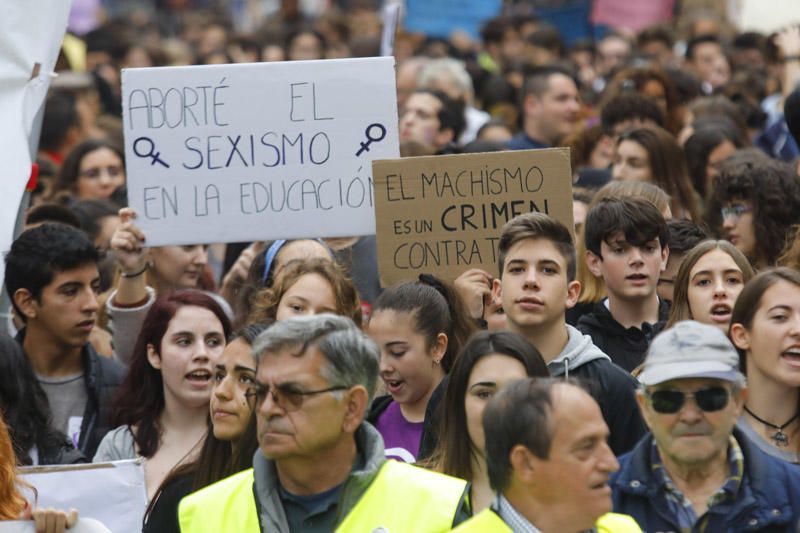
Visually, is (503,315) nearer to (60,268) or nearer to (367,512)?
(60,268)

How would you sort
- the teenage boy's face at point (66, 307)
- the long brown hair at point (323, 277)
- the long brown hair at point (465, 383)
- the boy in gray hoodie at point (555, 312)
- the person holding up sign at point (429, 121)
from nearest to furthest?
the long brown hair at point (465, 383)
the boy in gray hoodie at point (555, 312)
the long brown hair at point (323, 277)
the teenage boy's face at point (66, 307)
the person holding up sign at point (429, 121)

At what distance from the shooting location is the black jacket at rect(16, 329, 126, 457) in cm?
713

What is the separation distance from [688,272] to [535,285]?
2.64 ft

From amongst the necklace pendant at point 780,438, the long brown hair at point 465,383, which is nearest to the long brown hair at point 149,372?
the long brown hair at point 465,383

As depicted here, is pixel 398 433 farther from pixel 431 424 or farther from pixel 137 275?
pixel 137 275

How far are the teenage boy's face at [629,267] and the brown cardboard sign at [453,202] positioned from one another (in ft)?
1.05

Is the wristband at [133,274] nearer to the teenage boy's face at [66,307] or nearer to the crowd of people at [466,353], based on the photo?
the crowd of people at [466,353]

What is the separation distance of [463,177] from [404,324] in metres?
1.01

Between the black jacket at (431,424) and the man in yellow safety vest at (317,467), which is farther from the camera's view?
the black jacket at (431,424)

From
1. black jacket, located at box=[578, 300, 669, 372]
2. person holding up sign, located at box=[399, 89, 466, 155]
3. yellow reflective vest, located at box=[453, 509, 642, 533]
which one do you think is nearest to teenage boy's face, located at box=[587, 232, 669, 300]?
black jacket, located at box=[578, 300, 669, 372]

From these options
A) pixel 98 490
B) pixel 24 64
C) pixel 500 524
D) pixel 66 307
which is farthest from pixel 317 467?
pixel 24 64

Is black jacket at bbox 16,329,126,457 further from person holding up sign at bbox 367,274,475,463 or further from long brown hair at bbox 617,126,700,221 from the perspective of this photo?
long brown hair at bbox 617,126,700,221

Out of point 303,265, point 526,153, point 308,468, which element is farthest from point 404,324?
point 308,468

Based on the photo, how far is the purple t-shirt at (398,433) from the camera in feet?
20.3
